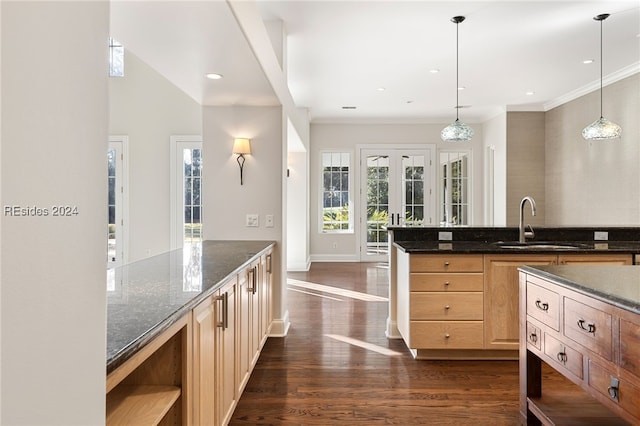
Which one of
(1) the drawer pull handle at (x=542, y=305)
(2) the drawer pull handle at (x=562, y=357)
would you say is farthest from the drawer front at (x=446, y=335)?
(2) the drawer pull handle at (x=562, y=357)

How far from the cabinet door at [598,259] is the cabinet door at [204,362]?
2495 mm

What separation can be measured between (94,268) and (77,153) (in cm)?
17

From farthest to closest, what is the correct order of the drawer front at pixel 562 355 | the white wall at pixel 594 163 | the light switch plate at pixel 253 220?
the white wall at pixel 594 163
the light switch plate at pixel 253 220
the drawer front at pixel 562 355

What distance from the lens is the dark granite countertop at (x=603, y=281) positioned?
144cm

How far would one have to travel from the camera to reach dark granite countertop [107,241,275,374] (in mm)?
1065

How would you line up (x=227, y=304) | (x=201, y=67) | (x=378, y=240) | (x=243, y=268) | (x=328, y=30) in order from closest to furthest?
(x=227, y=304)
(x=243, y=268)
(x=201, y=67)
(x=328, y=30)
(x=378, y=240)

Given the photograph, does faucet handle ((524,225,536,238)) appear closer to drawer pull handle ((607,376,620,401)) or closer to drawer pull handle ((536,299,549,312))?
drawer pull handle ((536,299,549,312))

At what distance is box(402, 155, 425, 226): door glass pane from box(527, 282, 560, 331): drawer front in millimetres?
6465

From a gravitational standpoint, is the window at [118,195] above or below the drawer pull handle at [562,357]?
above

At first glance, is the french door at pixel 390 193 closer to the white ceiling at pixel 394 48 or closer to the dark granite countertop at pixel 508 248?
the white ceiling at pixel 394 48

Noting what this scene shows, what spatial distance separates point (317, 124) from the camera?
858 cm

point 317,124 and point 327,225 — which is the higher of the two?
point 317,124

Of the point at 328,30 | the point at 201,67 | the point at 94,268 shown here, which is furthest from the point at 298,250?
the point at 94,268

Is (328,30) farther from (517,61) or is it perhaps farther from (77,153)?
(77,153)
